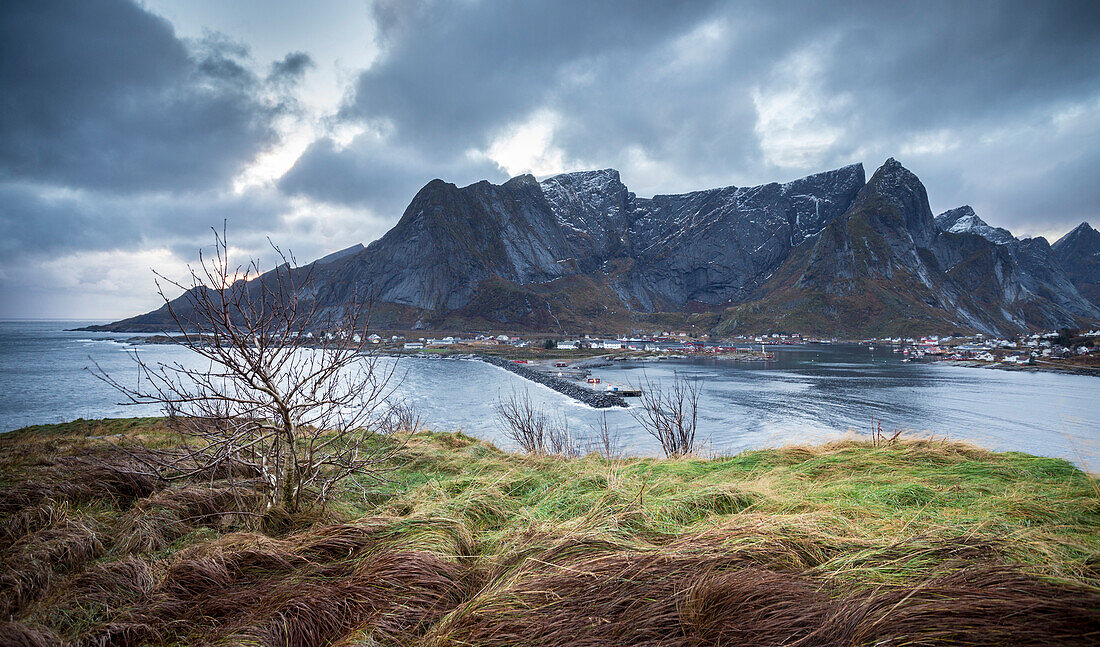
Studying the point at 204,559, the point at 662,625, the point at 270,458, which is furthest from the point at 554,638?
the point at 270,458

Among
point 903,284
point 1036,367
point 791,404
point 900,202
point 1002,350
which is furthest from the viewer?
point 900,202

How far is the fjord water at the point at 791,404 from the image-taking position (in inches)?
907

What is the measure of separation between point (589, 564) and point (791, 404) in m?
35.5

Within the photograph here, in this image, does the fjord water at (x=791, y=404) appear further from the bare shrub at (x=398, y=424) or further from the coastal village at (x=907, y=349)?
the coastal village at (x=907, y=349)

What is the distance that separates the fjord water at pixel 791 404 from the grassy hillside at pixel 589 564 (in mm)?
9961

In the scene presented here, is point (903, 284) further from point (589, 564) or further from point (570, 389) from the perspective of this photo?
point (589, 564)

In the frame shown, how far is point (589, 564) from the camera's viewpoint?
2.24 m

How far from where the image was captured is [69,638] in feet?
6.77

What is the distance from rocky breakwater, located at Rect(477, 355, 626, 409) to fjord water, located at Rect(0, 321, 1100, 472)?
115 centimetres

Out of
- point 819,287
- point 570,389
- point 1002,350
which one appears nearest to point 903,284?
point 819,287

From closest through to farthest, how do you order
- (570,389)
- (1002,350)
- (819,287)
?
1. (570,389)
2. (1002,350)
3. (819,287)

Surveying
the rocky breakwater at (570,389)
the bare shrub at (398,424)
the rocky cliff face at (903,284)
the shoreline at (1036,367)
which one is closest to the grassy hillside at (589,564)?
the bare shrub at (398,424)

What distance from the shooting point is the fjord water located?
23047 mm

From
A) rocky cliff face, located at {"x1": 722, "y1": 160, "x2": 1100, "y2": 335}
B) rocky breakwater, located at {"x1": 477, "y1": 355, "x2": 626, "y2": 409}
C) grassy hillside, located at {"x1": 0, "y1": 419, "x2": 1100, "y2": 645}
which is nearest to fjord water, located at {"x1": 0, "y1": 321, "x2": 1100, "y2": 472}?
rocky breakwater, located at {"x1": 477, "y1": 355, "x2": 626, "y2": 409}
